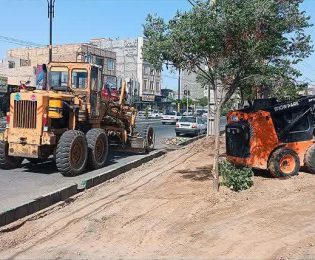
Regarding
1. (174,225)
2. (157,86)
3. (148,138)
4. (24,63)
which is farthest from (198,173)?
(157,86)

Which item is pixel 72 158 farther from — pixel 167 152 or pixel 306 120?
pixel 167 152

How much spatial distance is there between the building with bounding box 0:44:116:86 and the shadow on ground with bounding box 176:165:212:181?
62.5 metres

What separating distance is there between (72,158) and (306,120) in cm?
639

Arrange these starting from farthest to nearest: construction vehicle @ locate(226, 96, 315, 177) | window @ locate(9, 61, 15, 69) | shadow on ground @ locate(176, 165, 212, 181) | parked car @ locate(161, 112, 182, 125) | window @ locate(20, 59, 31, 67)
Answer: window @ locate(20, 59, 31, 67) → window @ locate(9, 61, 15, 69) → parked car @ locate(161, 112, 182, 125) → shadow on ground @ locate(176, 165, 212, 181) → construction vehicle @ locate(226, 96, 315, 177)

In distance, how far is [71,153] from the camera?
12.6 m

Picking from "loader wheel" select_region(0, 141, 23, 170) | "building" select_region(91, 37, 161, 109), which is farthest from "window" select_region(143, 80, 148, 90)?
"loader wheel" select_region(0, 141, 23, 170)

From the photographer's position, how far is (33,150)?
12445 mm

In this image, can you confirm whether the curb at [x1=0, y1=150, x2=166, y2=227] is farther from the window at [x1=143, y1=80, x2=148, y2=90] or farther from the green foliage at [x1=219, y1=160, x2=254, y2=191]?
the window at [x1=143, y1=80, x2=148, y2=90]

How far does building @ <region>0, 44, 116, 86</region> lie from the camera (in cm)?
8219

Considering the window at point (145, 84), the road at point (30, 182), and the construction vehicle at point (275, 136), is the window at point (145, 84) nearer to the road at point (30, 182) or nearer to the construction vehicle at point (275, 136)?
the road at point (30, 182)

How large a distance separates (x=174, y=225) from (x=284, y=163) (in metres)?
5.63

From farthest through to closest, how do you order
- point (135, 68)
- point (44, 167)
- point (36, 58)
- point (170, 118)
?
point (135, 68) → point (36, 58) → point (170, 118) → point (44, 167)

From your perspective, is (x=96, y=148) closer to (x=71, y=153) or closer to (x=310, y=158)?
(x=71, y=153)

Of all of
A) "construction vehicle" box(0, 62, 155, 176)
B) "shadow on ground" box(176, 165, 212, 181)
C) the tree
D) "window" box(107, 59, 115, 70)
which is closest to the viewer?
the tree
